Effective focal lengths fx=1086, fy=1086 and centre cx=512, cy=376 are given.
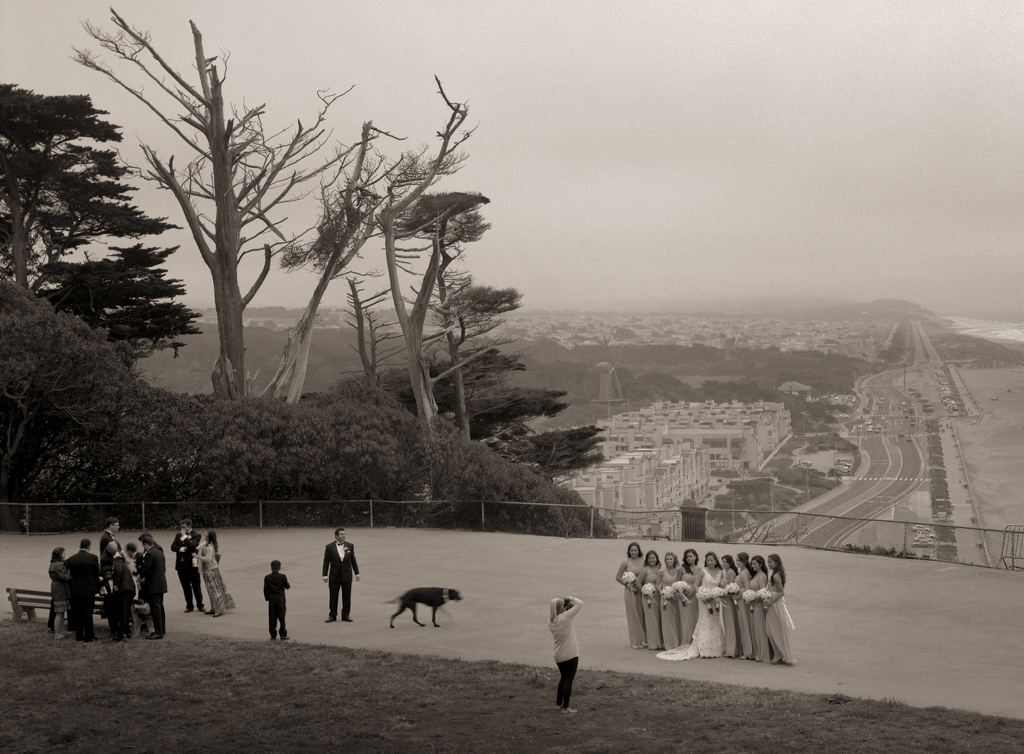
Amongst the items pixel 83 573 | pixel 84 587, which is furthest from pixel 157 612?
pixel 83 573

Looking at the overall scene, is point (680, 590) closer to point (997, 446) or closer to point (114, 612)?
point (114, 612)

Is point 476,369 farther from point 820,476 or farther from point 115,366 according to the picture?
point 115,366

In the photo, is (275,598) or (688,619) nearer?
(688,619)

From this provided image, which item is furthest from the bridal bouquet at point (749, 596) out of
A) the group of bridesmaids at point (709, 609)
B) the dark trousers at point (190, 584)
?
the dark trousers at point (190, 584)

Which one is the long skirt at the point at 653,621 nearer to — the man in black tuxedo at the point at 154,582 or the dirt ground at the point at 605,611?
the dirt ground at the point at 605,611

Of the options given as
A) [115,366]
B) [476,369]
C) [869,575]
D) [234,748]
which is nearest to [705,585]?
[234,748]

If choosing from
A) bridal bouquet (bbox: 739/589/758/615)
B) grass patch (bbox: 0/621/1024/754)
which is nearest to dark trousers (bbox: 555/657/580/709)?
grass patch (bbox: 0/621/1024/754)
